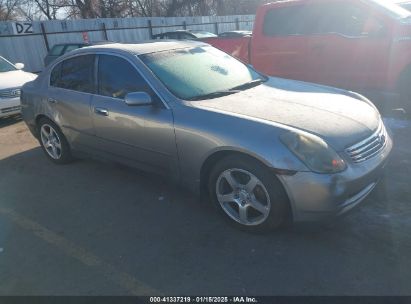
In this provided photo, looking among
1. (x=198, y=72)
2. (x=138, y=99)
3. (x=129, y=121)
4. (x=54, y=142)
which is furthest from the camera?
(x=54, y=142)

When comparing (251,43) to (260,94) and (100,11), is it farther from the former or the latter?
(100,11)

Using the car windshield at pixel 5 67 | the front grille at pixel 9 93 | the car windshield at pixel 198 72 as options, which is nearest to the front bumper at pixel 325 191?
the car windshield at pixel 198 72

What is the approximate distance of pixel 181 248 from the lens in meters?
3.22

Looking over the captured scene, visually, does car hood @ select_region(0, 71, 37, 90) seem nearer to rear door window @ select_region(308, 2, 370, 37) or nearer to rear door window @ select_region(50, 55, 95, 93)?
rear door window @ select_region(50, 55, 95, 93)

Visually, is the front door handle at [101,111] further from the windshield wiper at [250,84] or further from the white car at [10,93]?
the white car at [10,93]

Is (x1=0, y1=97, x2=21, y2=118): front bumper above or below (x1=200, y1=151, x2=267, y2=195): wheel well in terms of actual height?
below

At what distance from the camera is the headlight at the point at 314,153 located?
286 centimetres

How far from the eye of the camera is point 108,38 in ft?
65.7

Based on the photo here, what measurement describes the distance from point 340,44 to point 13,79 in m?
7.17

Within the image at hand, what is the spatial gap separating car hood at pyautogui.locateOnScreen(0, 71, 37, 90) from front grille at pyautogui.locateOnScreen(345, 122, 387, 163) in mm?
7808

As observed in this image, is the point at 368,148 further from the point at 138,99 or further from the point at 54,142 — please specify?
the point at 54,142

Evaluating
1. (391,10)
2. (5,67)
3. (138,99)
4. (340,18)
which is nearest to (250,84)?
(138,99)

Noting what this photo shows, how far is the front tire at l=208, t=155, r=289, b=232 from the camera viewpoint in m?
3.04

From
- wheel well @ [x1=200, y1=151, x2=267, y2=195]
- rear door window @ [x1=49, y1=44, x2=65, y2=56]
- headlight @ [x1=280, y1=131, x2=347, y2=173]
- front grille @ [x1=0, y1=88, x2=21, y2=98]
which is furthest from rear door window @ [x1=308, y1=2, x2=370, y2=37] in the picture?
rear door window @ [x1=49, y1=44, x2=65, y2=56]
